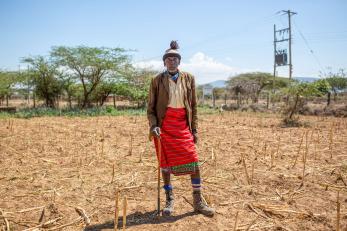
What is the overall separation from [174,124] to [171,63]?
2.15 ft

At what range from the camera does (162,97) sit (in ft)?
11.3

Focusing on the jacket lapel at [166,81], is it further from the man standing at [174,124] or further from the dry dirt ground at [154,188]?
the dry dirt ground at [154,188]

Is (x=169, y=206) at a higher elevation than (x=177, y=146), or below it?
below

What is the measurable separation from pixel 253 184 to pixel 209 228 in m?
1.53

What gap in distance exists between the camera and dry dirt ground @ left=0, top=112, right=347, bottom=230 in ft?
10.6

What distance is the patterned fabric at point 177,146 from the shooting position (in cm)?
339

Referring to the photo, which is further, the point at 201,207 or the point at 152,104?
the point at 152,104

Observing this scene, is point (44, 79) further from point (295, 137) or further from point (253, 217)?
point (253, 217)

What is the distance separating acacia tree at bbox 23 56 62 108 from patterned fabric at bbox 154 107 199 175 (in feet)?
58.6

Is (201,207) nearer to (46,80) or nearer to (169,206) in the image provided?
(169,206)

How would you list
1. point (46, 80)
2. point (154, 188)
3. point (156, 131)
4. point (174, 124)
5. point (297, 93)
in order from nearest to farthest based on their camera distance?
point (156, 131) → point (174, 124) → point (154, 188) → point (297, 93) → point (46, 80)

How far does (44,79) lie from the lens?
798 inches

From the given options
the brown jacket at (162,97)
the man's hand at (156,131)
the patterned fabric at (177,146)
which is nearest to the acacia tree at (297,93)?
the brown jacket at (162,97)

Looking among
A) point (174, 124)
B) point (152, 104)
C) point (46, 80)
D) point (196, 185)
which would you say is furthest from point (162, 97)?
point (46, 80)
